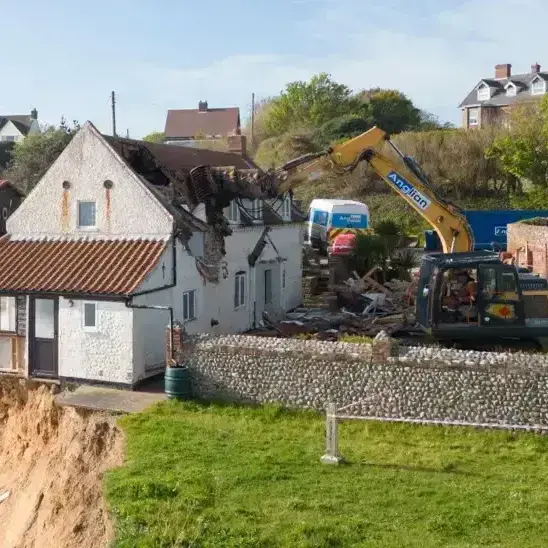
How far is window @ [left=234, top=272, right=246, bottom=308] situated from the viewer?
23.8m

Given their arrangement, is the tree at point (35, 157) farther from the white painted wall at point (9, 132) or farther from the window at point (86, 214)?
the white painted wall at point (9, 132)

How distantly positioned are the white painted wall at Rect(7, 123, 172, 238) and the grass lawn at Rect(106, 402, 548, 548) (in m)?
5.74

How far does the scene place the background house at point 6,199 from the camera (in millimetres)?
31609

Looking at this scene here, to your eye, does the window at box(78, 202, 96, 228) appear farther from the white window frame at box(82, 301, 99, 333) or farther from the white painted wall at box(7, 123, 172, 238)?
the white window frame at box(82, 301, 99, 333)

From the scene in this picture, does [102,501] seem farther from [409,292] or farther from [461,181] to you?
[461,181]

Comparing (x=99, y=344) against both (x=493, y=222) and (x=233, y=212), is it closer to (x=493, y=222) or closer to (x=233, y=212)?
(x=233, y=212)

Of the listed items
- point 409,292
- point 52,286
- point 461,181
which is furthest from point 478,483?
point 461,181

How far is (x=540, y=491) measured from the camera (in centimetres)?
1261

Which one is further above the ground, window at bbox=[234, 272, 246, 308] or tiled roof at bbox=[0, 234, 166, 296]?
tiled roof at bbox=[0, 234, 166, 296]

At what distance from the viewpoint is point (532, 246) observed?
3284 cm

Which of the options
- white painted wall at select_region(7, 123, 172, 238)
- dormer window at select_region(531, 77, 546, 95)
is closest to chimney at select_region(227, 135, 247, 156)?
white painted wall at select_region(7, 123, 172, 238)

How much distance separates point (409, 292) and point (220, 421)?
13.2 m

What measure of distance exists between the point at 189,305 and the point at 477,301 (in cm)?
772

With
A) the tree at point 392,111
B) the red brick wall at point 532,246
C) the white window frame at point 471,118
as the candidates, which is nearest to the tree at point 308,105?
the tree at point 392,111
